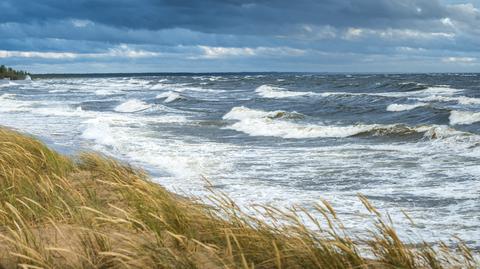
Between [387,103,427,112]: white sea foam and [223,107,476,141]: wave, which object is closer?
[223,107,476,141]: wave

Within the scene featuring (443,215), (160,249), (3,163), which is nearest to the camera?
(160,249)

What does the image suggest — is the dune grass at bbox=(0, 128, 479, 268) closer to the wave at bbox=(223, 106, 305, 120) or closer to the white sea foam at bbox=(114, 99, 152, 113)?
the wave at bbox=(223, 106, 305, 120)

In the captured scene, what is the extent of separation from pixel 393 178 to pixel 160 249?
824cm

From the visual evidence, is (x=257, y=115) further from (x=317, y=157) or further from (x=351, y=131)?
(x=317, y=157)

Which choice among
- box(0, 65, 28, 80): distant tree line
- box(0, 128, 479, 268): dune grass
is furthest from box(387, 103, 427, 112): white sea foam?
box(0, 65, 28, 80): distant tree line

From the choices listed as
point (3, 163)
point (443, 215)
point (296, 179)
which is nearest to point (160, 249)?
point (3, 163)

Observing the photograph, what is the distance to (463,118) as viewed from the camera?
26172 millimetres

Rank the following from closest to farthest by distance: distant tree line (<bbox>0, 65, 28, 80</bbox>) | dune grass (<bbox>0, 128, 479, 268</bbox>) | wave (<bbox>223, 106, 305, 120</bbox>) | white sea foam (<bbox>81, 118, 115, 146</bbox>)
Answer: dune grass (<bbox>0, 128, 479, 268</bbox>) < white sea foam (<bbox>81, 118, 115, 146</bbox>) < wave (<bbox>223, 106, 305, 120</bbox>) < distant tree line (<bbox>0, 65, 28, 80</bbox>)

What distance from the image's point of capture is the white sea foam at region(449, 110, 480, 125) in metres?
25.7

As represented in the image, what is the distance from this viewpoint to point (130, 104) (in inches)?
1458

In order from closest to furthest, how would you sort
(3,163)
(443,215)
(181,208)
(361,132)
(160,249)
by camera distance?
(160,249) → (181,208) → (3,163) → (443,215) → (361,132)

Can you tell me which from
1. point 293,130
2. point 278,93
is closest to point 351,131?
point 293,130

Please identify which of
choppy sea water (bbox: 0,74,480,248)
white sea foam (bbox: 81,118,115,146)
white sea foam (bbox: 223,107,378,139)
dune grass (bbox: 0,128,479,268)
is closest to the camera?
dune grass (bbox: 0,128,479,268)

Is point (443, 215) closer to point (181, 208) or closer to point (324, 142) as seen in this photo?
point (181, 208)
